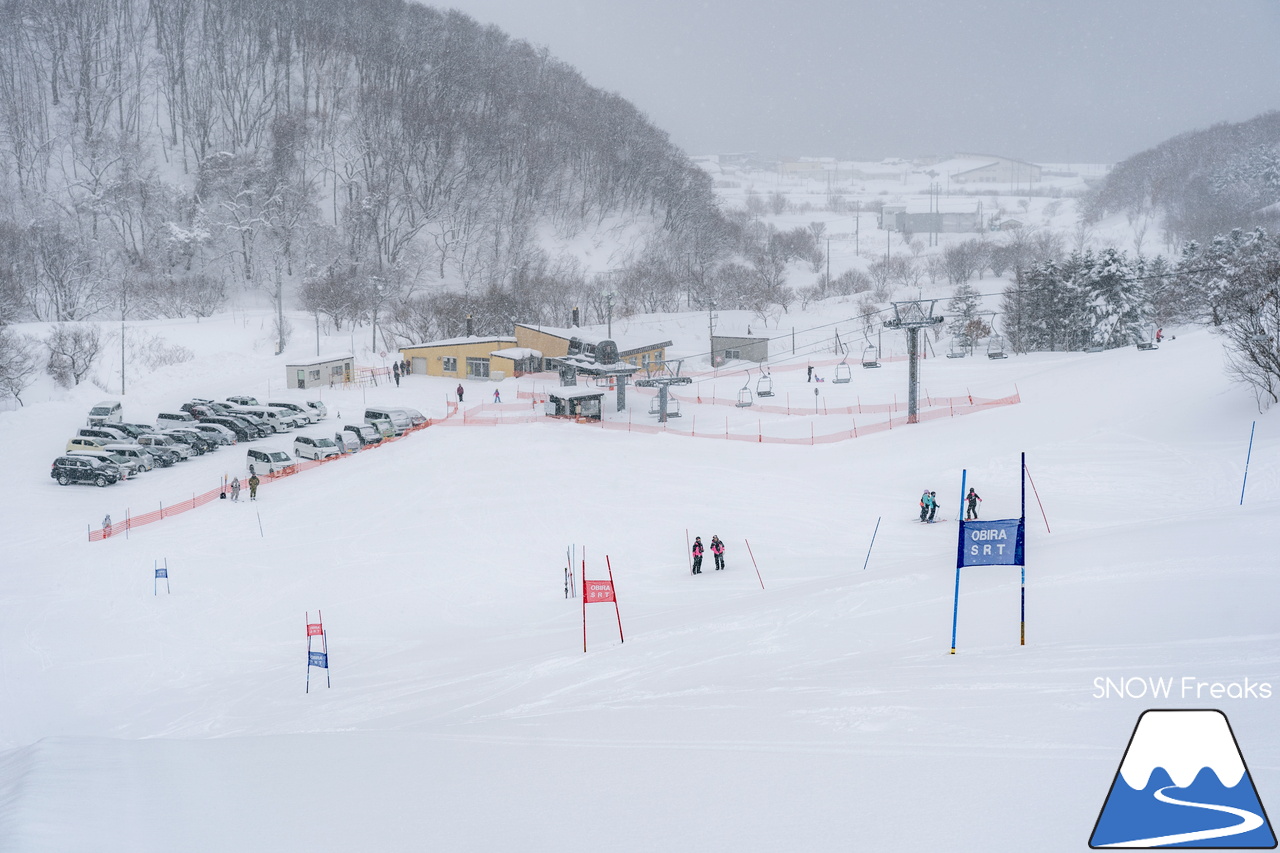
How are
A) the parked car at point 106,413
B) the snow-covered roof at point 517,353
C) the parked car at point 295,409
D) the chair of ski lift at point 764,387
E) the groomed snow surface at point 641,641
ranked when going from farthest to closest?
the snow-covered roof at point 517,353, the chair of ski lift at point 764,387, the parked car at point 295,409, the parked car at point 106,413, the groomed snow surface at point 641,641

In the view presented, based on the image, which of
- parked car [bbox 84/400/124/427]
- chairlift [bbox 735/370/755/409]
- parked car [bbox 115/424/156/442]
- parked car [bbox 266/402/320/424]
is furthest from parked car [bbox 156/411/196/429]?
chairlift [bbox 735/370/755/409]

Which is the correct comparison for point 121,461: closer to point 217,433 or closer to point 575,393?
point 217,433

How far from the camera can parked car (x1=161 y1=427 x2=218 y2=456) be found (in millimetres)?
36312

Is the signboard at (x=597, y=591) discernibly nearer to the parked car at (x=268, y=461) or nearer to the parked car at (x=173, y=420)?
the parked car at (x=268, y=461)

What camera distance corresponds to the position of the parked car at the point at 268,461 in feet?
105

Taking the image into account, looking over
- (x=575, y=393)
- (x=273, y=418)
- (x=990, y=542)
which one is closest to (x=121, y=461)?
(x=273, y=418)

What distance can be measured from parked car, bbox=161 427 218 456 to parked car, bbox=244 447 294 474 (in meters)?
5.29

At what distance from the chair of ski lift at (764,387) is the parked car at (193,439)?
2649cm

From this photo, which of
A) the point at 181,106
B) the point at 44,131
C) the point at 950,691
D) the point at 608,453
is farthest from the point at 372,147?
the point at 950,691

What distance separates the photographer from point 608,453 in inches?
1293

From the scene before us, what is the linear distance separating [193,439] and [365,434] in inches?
292

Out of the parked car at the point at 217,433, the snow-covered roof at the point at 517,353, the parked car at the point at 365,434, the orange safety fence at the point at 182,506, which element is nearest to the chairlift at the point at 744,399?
the snow-covered roof at the point at 517,353

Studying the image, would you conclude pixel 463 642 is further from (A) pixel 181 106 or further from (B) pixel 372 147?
(A) pixel 181 106

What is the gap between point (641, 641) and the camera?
46.9ft
